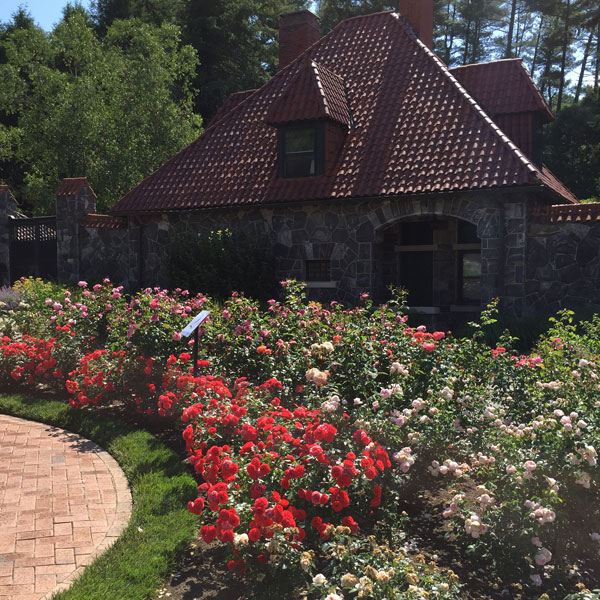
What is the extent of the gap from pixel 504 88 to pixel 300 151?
17.8 feet

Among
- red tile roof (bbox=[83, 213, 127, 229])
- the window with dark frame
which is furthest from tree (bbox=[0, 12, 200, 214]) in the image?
the window with dark frame

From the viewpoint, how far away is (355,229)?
1388cm

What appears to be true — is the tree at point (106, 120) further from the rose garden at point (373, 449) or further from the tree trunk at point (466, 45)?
the tree trunk at point (466, 45)

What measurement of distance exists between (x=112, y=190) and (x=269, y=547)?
2298cm

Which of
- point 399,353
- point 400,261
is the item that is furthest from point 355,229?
point 399,353

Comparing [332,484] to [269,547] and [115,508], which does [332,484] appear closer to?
[269,547]

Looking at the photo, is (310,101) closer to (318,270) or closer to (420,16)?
(318,270)

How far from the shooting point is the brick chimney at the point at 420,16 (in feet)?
58.1

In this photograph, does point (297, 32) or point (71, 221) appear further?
point (297, 32)

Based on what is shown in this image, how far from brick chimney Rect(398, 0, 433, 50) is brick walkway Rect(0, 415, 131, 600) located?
602 inches

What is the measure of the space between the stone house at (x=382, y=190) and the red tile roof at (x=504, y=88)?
0.11 ft

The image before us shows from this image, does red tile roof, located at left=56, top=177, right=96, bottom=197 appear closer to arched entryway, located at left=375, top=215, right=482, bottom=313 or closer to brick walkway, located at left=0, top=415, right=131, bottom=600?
arched entryway, located at left=375, top=215, right=482, bottom=313

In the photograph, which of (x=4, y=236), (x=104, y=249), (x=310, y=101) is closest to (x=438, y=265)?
(x=310, y=101)

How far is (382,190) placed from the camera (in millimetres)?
13055
